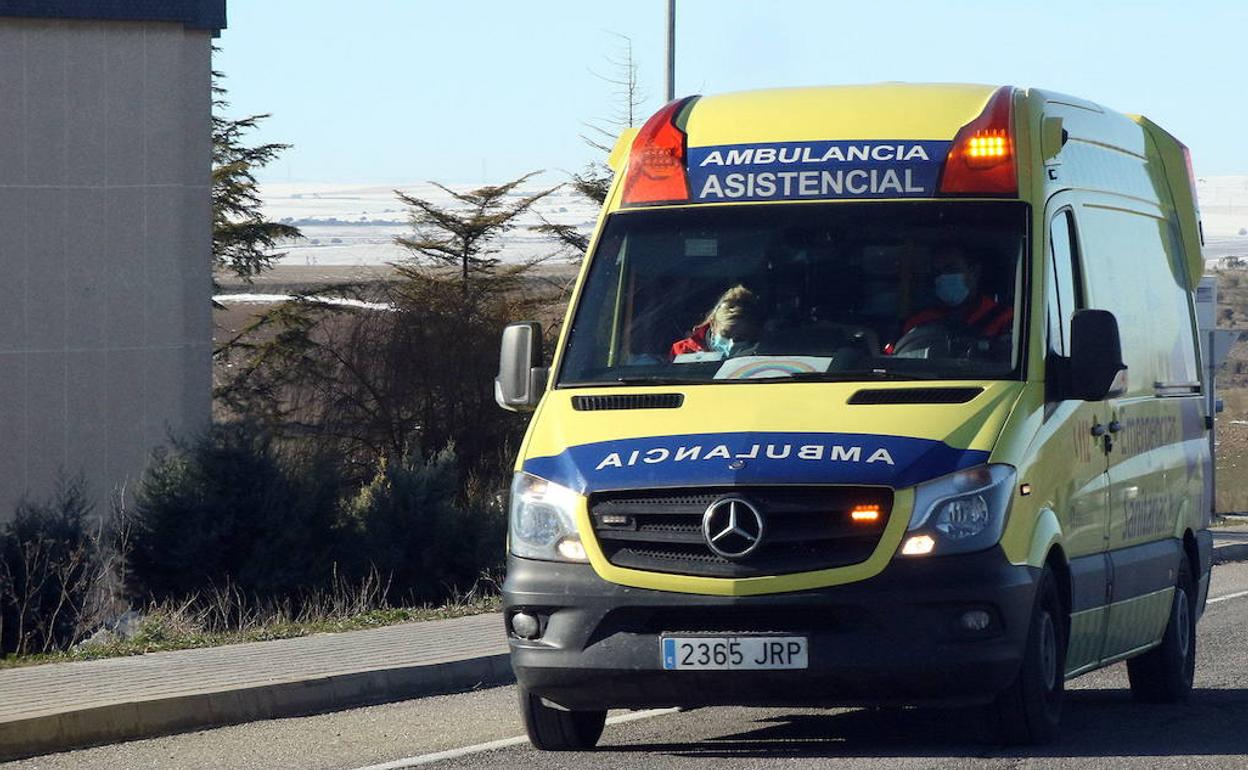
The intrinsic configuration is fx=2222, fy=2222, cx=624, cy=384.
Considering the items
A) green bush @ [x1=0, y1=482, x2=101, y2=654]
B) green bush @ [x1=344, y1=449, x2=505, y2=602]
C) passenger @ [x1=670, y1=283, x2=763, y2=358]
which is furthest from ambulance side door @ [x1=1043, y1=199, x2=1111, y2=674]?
green bush @ [x1=344, y1=449, x2=505, y2=602]

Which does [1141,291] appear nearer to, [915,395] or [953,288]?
[953,288]

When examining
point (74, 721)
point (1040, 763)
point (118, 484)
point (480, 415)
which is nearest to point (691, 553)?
point (1040, 763)

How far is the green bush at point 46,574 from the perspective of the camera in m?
19.2

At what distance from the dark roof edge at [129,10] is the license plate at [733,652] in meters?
22.9

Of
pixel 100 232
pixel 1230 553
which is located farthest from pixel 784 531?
pixel 100 232

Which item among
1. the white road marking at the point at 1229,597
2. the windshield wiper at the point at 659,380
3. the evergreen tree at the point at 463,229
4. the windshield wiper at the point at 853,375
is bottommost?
the white road marking at the point at 1229,597

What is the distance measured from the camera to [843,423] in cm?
862

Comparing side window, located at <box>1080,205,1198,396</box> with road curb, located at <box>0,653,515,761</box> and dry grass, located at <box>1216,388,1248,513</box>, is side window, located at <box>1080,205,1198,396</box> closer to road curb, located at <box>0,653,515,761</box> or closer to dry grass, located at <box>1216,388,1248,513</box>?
road curb, located at <box>0,653,515,761</box>

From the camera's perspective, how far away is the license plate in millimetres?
8336

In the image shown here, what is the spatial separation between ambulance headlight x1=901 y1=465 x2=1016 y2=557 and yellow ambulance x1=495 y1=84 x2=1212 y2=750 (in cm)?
1

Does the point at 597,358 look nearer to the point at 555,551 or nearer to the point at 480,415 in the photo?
the point at 555,551

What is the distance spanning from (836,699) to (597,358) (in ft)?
6.26

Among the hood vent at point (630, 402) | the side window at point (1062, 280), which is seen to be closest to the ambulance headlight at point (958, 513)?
the side window at point (1062, 280)

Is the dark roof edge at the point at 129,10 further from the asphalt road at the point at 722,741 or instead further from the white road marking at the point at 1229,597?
the asphalt road at the point at 722,741
